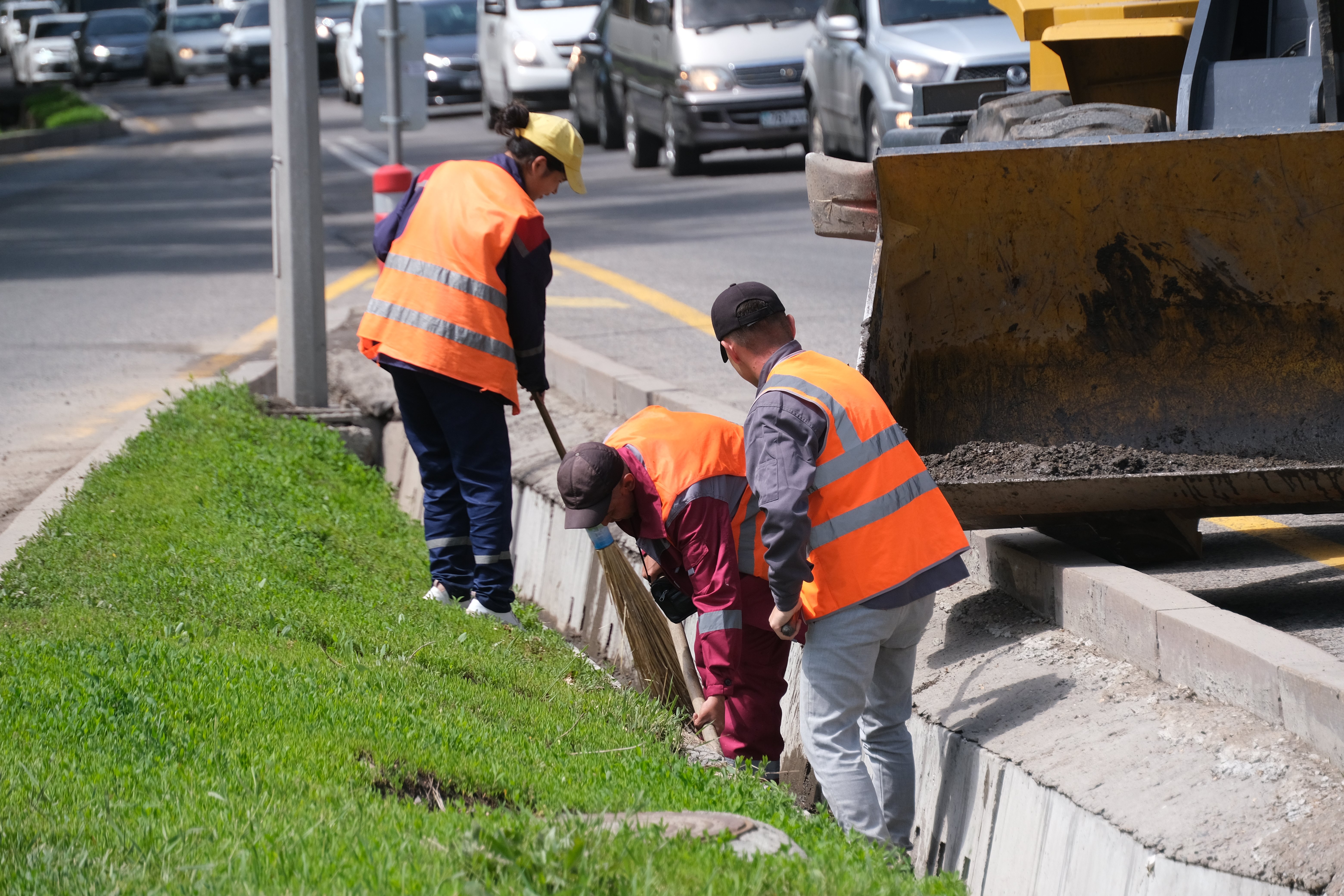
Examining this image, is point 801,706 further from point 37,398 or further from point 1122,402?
point 37,398

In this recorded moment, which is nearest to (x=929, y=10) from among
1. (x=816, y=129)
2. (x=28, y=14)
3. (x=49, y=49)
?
A: (x=816, y=129)

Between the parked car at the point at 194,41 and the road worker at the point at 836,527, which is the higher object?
the parked car at the point at 194,41

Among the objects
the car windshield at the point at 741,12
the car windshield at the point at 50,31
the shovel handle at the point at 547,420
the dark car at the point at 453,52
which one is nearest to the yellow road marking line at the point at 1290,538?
the shovel handle at the point at 547,420

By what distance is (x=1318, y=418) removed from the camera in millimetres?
5102

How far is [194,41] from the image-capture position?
40.6 meters

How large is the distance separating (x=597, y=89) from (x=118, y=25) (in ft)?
95.2

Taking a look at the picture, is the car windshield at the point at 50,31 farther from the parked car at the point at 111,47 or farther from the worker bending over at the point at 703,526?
the worker bending over at the point at 703,526

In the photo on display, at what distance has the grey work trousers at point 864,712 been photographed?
411 centimetres

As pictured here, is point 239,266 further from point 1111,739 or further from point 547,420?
point 1111,739

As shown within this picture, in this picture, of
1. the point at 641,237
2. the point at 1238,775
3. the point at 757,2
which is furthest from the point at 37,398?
the point at 757,2

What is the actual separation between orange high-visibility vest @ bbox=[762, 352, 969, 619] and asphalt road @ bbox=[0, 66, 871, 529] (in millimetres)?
3423

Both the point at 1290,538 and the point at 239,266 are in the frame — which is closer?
Result: the point at 1290,538

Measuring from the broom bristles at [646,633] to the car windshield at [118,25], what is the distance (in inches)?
1708

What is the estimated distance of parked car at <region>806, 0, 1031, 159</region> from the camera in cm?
1296
